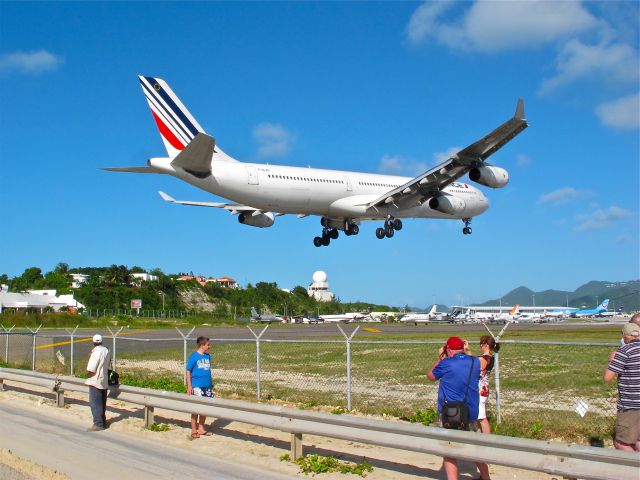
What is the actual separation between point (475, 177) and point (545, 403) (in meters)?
19.1

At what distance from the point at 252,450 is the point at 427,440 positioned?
3453mm

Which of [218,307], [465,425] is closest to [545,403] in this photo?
[465,425]

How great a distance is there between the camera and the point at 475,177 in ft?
100

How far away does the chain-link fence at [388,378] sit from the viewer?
11211 mm

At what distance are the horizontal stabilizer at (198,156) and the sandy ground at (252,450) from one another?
11.6 meters

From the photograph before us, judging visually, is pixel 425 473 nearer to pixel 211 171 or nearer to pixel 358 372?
pixel 358 372

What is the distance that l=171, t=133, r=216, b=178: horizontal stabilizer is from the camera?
24.2 meters

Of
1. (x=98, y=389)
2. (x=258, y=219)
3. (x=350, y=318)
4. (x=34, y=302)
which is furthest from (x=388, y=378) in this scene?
(x=34, y=302)

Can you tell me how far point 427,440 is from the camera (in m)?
7.95

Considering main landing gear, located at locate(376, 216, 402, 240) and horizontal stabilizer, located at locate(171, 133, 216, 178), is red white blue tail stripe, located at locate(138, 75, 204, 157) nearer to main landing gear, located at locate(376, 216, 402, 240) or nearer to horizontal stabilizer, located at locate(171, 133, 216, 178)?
horizontal stabilizer, located at locate(171, 133, 216, 178)

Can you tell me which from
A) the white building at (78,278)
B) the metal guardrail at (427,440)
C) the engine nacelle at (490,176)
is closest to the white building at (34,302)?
the white building at (78,278)

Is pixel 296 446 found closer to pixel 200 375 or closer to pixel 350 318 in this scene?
pixel 200 375

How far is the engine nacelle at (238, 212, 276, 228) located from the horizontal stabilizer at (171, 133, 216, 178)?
18.2 feet

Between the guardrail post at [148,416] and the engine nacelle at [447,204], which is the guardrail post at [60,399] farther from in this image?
the engine nacelle at [447,204]
